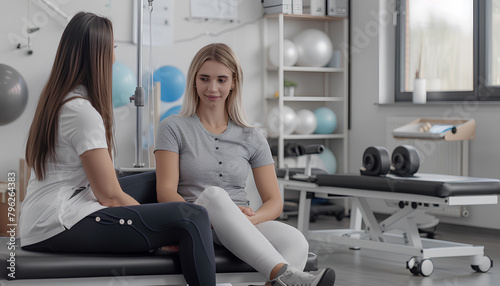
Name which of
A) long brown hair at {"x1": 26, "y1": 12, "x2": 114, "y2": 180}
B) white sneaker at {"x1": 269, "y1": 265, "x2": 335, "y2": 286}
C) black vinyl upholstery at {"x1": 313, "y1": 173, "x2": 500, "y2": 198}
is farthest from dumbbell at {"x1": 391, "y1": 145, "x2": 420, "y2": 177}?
long brown hair at {"x1": 26, "y1": 12, "x2": 114, "y2": 180}

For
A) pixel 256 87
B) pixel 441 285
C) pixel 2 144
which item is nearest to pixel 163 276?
pixel 441 285

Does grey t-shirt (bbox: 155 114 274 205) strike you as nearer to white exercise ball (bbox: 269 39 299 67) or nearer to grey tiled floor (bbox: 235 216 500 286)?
grey tiled floor (bbox: 235 216 500 286)

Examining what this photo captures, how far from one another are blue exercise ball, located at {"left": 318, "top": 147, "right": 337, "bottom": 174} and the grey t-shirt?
11.0 feet

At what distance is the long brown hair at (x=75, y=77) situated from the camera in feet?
6.04

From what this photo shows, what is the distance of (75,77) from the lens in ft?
6.15

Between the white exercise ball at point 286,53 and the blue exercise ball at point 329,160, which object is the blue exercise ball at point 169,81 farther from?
the blue exercise ball at point 329,160

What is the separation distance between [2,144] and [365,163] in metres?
2.54

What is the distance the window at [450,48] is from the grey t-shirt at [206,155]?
289 centimetres

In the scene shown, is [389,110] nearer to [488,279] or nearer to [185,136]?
[488,279]

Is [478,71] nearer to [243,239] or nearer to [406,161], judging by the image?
[406,161]

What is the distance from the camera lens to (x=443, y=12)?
5.15m

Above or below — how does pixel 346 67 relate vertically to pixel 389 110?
above

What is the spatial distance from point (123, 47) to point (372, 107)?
1992 millimetres

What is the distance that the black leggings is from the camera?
71.6 inches
